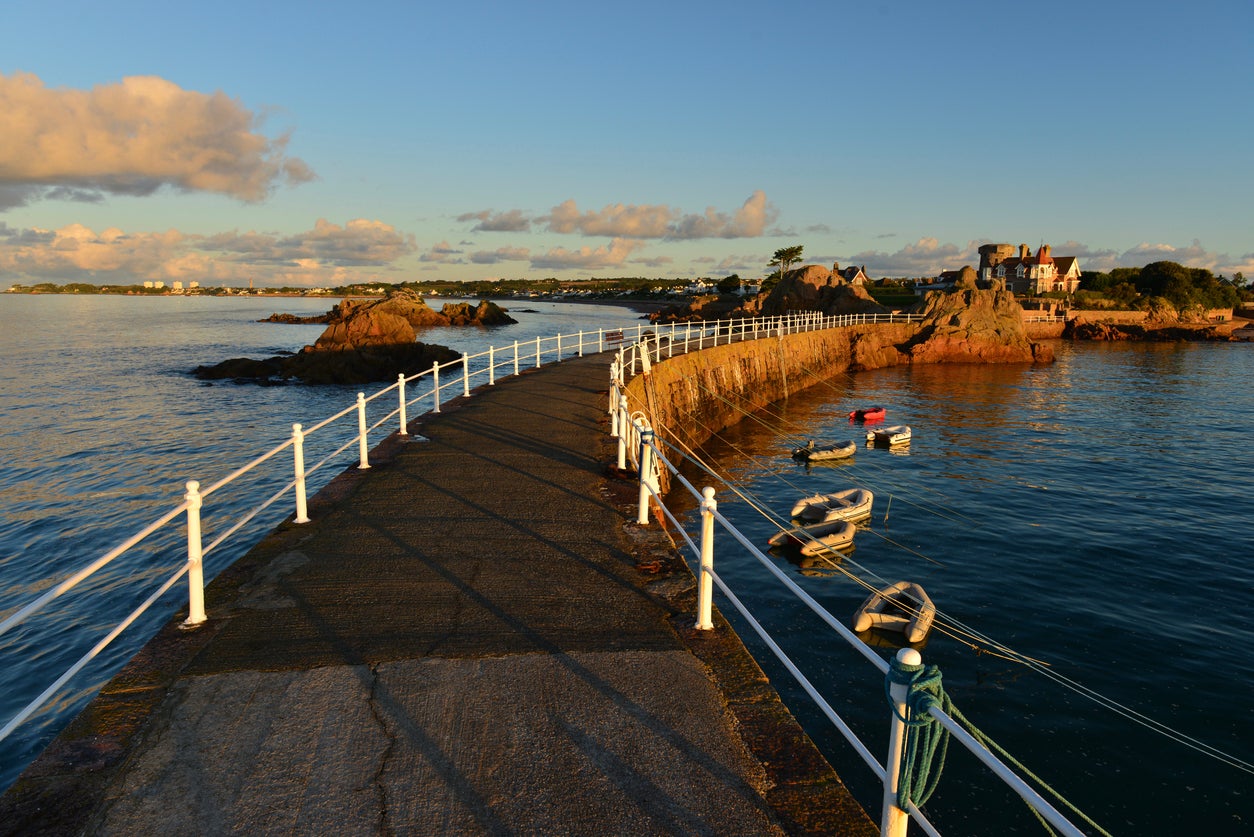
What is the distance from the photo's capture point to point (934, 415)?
36.2 m

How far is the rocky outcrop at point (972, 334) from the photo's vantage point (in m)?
62.0

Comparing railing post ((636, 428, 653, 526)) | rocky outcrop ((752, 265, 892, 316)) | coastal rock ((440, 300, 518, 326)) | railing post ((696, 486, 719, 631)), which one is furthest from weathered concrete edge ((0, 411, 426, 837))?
coastal rock ((440, 300, 518, 326))

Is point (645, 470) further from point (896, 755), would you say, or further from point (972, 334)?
point (972, 334)

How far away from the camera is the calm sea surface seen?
30.3 ft

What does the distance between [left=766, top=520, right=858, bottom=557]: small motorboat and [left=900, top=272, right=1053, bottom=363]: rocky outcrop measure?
1925 inches

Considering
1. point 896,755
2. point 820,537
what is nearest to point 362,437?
point 896,755

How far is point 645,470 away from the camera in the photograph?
8133 mm

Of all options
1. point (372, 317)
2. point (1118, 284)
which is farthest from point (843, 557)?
point (1118, 284)

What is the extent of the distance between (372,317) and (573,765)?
51.3 meters

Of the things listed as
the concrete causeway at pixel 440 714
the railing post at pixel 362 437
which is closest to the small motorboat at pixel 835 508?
the railing post at pixel 362 437

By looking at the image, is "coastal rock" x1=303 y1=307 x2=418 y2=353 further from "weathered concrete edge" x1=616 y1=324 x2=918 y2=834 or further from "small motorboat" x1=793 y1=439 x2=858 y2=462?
"small motorboat" x1=793 y1=439 x2=858 y2=462

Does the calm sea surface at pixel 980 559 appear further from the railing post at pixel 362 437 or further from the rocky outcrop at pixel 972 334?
the rocky outcrop at pixel 972 334

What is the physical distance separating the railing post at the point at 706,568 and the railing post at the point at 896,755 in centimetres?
231

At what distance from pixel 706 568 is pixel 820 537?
12103 mm
